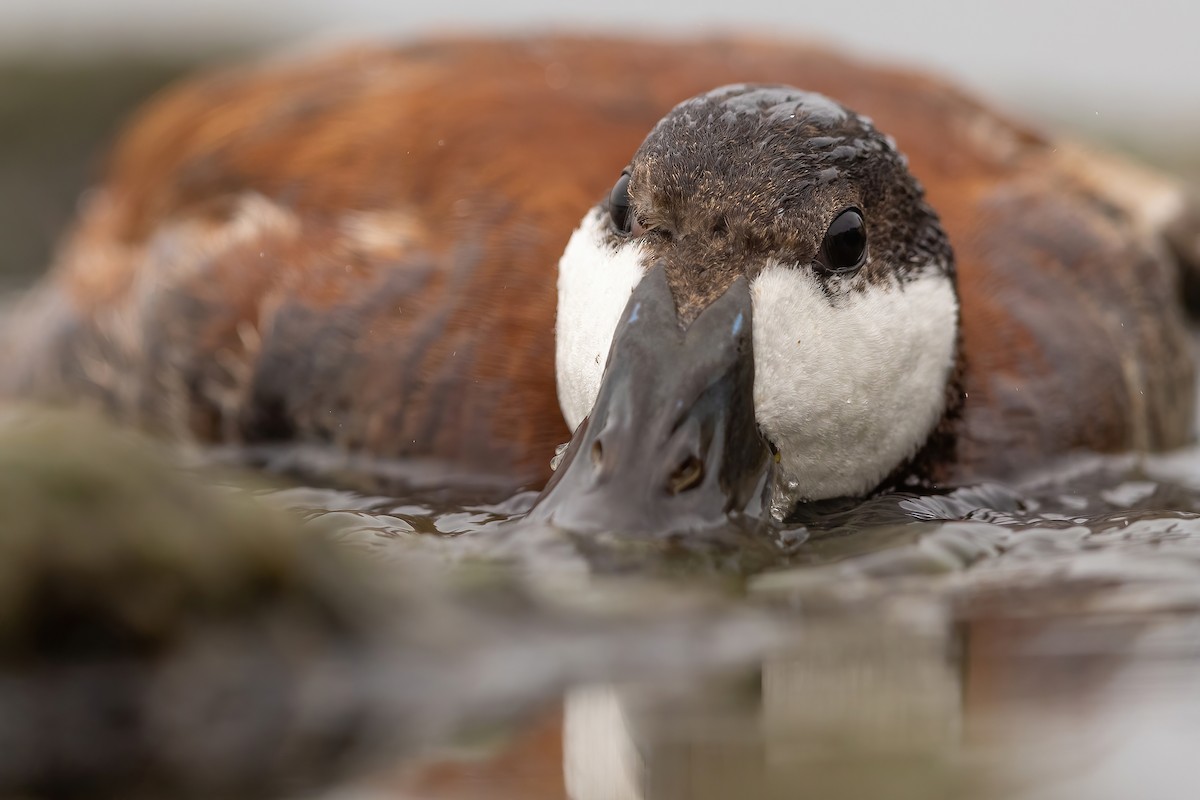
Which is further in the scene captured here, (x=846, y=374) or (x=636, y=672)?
(x=846, y=374)

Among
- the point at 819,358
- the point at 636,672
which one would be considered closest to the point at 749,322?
the point at 819,358

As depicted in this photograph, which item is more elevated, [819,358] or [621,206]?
[621,206]

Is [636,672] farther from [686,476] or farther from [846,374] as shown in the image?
[846,374]

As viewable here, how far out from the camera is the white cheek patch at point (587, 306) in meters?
4.26

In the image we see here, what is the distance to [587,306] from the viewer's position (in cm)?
441

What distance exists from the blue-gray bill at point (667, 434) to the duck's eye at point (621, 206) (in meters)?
0.28

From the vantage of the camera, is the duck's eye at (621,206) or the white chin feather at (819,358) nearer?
the white chin feather at (819,358)

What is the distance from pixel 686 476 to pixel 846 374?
24.7 inches

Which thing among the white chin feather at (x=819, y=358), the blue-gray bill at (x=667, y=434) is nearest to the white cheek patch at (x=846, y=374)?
the white chin feather at (x=819, y=358)

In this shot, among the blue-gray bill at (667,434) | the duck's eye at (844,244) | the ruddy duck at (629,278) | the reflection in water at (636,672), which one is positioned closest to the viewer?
the reflection in water at (636,672)

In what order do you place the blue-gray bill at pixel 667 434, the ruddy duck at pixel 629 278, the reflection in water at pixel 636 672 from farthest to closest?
the ruddy duck at pixel 629 278 → the blue-gray bill at pixel 667 434 → the reflection in water at pixel 636 672

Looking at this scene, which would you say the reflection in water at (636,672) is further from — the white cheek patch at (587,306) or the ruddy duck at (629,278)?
the white cheek patch at (587,306)

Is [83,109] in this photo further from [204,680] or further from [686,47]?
[204,680]

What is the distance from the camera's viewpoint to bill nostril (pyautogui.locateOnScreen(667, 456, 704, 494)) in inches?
153
